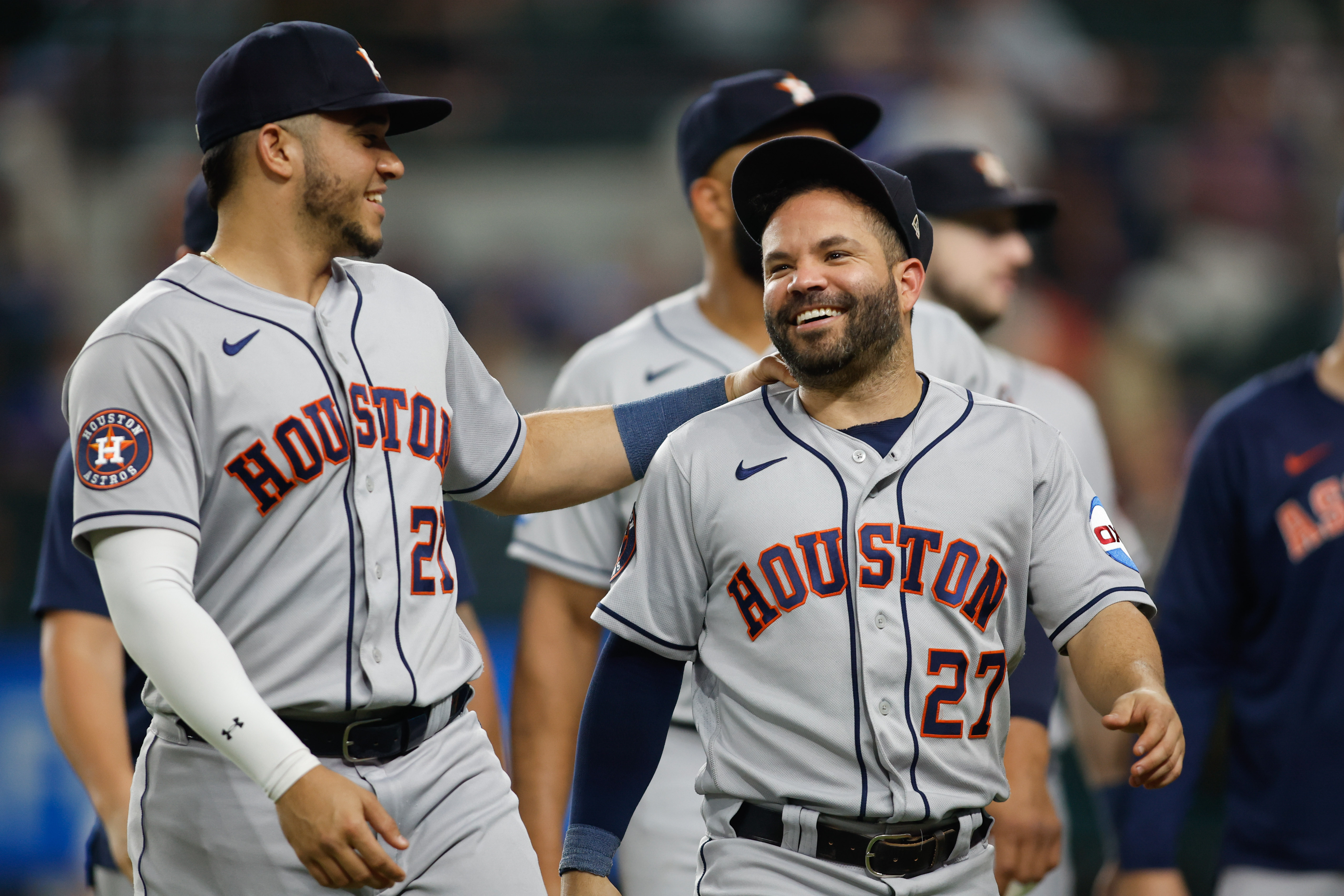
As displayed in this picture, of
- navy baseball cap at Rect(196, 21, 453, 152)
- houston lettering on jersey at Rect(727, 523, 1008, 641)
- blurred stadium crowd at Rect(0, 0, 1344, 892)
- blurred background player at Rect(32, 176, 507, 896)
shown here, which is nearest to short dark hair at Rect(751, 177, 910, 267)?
houston lettering on jersey at Rect(727, 523, 1008, 641)

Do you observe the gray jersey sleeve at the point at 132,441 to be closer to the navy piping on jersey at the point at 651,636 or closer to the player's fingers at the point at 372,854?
the player's fingers at the point at 372,854

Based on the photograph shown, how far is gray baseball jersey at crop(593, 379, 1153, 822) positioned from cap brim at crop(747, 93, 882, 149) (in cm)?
124

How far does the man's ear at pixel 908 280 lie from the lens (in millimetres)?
2771

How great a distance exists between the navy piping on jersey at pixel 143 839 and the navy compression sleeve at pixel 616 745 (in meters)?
0.70

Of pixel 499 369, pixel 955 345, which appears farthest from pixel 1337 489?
pixel 499 369

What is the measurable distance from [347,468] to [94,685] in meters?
1.24

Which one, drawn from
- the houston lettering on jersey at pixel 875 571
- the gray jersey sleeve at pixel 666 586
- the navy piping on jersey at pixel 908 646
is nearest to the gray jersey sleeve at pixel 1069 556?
the houston lettering on jersey at pixel 875 571

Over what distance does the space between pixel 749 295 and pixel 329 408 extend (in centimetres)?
142

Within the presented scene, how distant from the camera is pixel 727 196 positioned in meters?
3.86

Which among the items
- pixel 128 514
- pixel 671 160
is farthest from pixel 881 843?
pixel 671 160

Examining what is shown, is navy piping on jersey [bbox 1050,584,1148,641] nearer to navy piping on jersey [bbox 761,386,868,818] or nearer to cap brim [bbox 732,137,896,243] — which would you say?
navy piping on jersey [bbox 761,386,868,818]

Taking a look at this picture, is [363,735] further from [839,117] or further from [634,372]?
[839,117]

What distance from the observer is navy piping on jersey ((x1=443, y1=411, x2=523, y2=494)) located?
2998 mm

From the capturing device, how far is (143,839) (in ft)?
8.55
